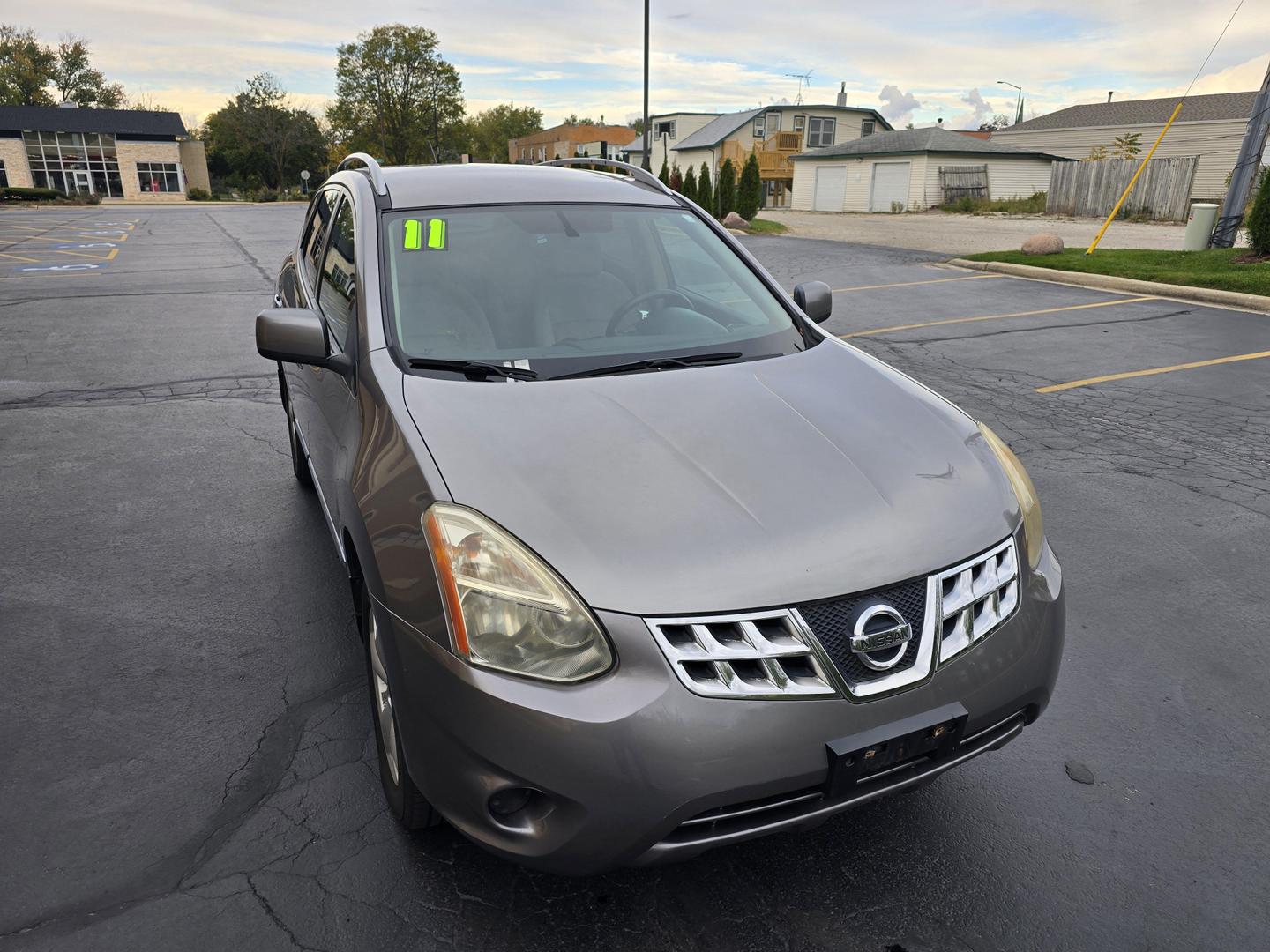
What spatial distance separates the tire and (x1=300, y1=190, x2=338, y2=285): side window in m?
2.11

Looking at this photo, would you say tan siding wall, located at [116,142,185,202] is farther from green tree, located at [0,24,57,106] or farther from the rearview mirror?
the rearview mirror

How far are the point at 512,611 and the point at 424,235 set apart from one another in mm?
1887

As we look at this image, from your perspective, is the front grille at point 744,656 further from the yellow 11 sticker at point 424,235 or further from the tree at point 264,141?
the tree at point 264,141

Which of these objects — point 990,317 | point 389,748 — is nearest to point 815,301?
point 389,748

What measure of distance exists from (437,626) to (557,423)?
702 mm

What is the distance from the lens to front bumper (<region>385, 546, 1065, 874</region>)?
185cm

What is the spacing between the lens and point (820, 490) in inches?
88.0

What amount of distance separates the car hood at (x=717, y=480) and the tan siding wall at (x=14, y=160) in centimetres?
8402

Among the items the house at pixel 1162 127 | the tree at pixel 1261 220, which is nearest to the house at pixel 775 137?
the house at pixel 1162 127

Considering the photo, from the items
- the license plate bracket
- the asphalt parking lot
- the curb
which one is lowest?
the asphalt parking lot

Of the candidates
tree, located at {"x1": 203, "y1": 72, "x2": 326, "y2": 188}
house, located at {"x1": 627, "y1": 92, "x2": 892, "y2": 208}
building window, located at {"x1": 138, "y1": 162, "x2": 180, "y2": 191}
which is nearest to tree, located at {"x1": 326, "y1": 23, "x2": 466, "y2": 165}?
tree, located at {"x1": 203, "y1": 72, "x2": 326, "y2": 188}

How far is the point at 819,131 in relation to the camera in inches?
2416

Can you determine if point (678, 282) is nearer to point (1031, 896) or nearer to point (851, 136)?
point (1031, 896)

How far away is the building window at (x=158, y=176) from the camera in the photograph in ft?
241
